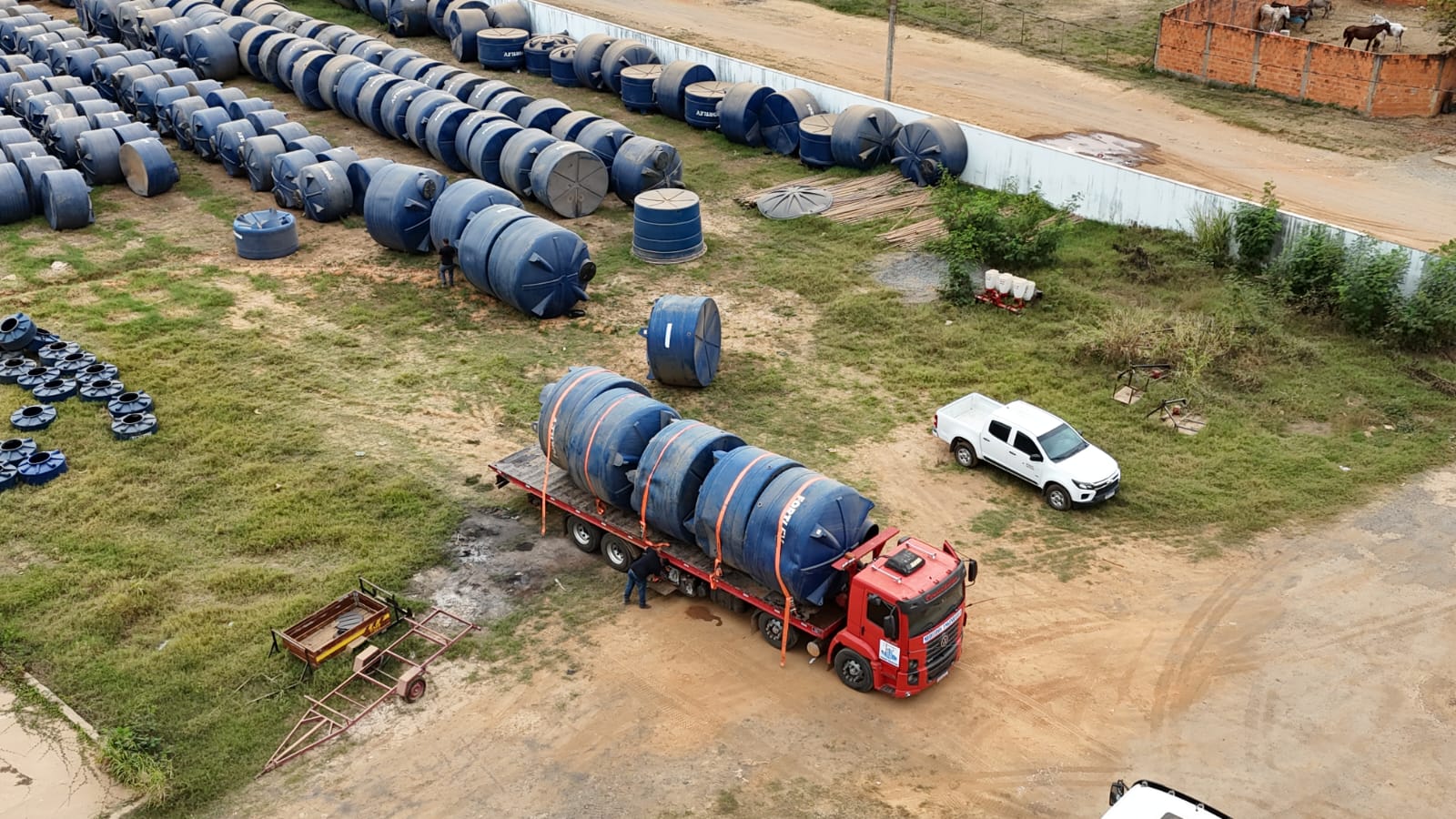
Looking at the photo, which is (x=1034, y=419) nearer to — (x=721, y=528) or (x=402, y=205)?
(x=721, y=528)

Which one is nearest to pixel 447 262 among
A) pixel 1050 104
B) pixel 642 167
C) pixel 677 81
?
pixel 642 167

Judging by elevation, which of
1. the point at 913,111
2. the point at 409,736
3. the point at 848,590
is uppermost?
the point at 913,111

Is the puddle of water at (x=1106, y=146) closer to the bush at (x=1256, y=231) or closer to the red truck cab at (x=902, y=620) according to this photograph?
the bush at (x=1256, y=231)

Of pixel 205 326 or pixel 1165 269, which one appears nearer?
pixel 205 326

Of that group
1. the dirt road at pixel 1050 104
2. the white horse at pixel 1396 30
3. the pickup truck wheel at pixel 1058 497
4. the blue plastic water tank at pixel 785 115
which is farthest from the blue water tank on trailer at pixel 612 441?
the white horse at pixel 1396 30

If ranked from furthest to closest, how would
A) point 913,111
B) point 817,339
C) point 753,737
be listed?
point 913,111 < point 817,339 < point 753,737

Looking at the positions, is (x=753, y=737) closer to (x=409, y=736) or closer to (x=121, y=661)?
(x=409, y=736)

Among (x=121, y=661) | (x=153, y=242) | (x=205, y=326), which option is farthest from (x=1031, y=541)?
(x=153, y=242)
